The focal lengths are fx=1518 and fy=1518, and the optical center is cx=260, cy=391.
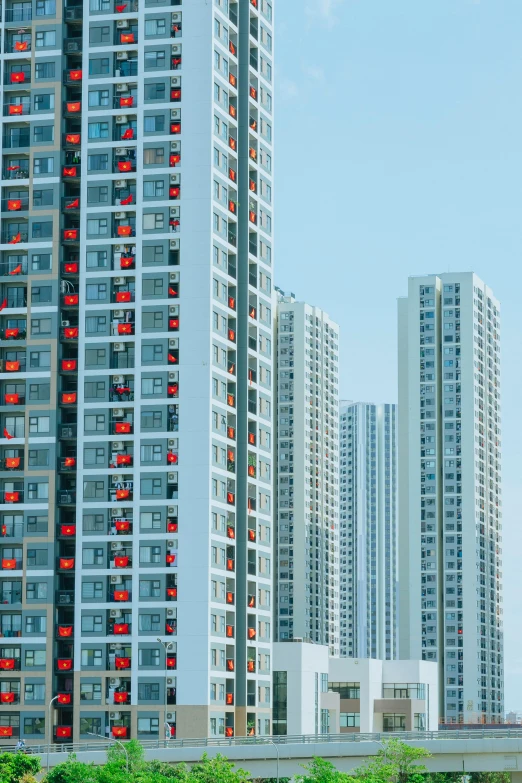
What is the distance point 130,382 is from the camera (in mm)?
121062

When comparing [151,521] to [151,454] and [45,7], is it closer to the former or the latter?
[151,454]

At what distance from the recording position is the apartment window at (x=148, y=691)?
11494 centimetres

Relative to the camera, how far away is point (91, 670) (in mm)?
116562

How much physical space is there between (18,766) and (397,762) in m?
23.0

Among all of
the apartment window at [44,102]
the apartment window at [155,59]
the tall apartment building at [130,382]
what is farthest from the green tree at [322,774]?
the apartment window at [44,102]

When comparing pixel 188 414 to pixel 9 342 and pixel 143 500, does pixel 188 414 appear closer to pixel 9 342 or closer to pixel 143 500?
pixel 143 500

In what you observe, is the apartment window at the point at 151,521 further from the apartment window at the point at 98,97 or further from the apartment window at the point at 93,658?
the apartment window at the point at 98,97

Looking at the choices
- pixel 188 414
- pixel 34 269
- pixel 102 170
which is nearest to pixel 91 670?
pixel 188 414

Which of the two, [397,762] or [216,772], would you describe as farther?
[397,762]

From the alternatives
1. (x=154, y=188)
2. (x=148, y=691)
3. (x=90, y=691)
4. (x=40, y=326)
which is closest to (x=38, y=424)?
(x=40, y=326)

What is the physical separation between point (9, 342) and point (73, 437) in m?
9.65

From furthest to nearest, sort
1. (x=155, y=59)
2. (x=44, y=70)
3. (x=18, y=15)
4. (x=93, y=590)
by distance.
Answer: (x=18, y=15) < (x=44, y=70) < (x=155, y=59) < (x=93, y=590)

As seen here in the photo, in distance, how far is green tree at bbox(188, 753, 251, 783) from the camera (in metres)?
86.2

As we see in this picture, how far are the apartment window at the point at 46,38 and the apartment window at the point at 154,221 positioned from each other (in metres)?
17.5
